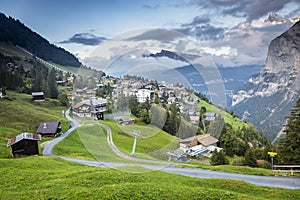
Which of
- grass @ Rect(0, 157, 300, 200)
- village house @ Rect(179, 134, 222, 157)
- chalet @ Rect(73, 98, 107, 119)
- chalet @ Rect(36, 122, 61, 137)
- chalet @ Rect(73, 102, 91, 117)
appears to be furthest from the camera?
chalet @ Rect(36, 122, 61, 137)

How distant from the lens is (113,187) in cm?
1340

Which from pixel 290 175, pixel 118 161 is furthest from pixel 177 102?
pixel 290 175

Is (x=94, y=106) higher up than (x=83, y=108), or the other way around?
(x=94, y=106)

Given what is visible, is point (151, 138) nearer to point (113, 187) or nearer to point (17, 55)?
point (113, 187)

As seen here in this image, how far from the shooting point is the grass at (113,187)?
1309cm

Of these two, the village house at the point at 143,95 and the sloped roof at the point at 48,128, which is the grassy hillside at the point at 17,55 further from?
the village house at the point at 143,95

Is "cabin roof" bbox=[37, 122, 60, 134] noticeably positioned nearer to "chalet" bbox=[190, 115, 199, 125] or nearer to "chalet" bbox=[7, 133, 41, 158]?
"chalet" bbox=[7, 133, 41, 158]

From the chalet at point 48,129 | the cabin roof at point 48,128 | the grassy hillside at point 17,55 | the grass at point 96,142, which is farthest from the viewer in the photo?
the grassy hillside at point 17,55

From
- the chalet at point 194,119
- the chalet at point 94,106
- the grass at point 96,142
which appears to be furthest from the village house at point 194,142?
the chalet at point 94,106

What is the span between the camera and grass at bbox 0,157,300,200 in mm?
13086

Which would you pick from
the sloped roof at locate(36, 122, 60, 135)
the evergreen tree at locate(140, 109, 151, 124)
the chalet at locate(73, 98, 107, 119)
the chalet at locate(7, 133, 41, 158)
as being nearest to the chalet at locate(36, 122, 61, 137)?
the sloped roof at locate(36, 122, 60, 135)

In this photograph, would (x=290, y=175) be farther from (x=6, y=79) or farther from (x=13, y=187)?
(x=6, y=79)

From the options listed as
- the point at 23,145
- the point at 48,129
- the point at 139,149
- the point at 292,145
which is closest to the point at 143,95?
the point at 139,149

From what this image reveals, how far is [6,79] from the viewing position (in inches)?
3430
